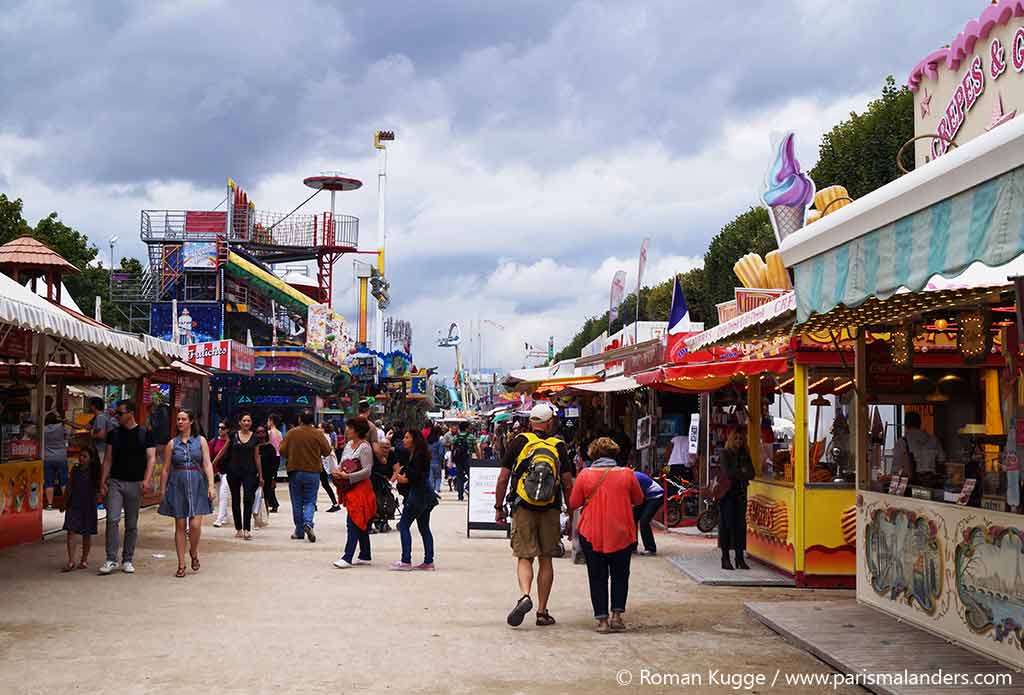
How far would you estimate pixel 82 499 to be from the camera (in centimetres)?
1179

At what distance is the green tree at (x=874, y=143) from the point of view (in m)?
36.0

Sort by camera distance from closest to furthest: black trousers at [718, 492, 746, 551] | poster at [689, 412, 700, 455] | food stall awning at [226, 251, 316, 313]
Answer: black trousers at [718, 492, 746, 551] → poster at [689, 412, 700, 455] → food stall awning at [226, 251, 316, 313]

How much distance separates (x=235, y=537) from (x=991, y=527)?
11.3 metres

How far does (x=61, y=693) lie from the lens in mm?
6496

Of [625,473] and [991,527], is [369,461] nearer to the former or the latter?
[625,473]

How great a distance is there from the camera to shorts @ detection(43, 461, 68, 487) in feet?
60.1

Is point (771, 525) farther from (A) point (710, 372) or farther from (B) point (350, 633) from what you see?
(B) point (350, 633)

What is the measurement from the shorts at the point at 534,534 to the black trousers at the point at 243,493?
8.01m

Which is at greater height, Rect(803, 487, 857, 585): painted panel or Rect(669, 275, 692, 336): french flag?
Rect(669, 275, 692, 336): french flag

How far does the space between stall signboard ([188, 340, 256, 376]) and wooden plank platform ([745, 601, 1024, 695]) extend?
22.9 meters

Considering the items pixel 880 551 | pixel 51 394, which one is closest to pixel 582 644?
pixel 880 551

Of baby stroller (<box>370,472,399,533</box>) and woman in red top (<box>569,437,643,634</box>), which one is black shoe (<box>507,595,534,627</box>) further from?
baby stroller (<box>370,472,399,533</box>)

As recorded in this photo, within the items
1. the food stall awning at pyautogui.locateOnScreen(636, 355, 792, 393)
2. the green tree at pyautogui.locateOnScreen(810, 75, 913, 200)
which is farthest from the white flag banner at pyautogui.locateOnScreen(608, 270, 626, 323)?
the food stall awning at pyautogui.locateOnScreen(636, 355, 792, 393)

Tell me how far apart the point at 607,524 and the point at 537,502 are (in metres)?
0.61
